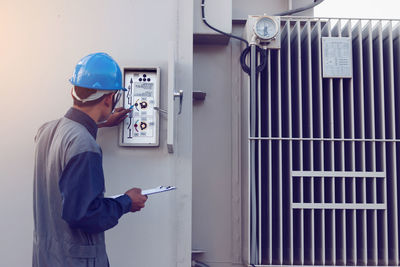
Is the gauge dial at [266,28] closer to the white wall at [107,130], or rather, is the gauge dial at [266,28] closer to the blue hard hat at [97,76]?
the white wall at [107,130]

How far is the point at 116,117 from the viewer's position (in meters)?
1.84

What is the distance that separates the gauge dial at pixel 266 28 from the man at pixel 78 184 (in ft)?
2.90

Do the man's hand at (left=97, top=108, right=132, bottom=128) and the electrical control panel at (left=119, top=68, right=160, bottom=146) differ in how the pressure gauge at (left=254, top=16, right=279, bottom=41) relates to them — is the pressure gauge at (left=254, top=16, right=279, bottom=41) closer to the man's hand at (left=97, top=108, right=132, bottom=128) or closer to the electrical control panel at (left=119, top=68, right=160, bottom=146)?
the electrical control panel at (left=119, top=68, right=160, bottom=146)

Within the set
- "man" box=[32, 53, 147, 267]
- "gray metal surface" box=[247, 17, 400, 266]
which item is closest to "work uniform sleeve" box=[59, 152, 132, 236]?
"man" box=[32, 53, 147, 267]

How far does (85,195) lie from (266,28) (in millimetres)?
1322

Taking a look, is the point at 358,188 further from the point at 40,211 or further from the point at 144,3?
the point at 40,211

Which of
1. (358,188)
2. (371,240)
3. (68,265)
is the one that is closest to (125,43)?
(68,265)

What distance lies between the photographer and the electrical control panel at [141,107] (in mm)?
1895

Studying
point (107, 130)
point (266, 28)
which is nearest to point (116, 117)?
point (107, 130)

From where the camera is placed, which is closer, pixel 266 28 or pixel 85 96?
pixel 85 96

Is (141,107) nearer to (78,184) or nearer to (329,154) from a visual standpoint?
(78,184)

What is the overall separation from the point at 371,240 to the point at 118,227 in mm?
1317

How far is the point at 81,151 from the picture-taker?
140 cm

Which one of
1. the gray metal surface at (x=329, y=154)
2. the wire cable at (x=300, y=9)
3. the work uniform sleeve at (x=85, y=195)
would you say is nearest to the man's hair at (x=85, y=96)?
the work uniform sleeve at (x=85, y=195)
